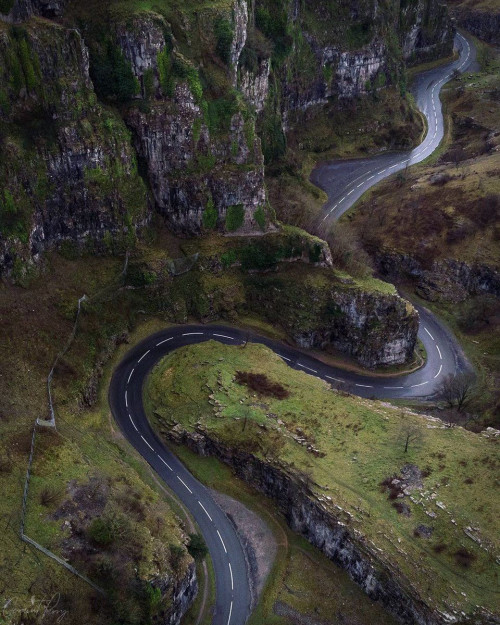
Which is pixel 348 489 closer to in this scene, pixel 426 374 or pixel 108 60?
pixel 426 374

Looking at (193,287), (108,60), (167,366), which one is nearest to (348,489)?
(167,366)

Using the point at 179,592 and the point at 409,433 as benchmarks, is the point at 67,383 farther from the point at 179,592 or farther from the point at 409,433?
the point at 409,433

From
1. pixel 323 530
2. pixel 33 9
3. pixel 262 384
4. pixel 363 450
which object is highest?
pixel 33 9

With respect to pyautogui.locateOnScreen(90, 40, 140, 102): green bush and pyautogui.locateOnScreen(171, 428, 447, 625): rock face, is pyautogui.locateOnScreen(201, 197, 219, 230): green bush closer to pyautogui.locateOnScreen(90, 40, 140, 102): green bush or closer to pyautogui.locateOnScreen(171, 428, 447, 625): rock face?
pyautogui.locateOnScreen(90, 40, 140, 102): green bush

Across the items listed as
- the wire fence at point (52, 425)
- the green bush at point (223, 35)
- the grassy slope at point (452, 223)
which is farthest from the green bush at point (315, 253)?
the green bush at point (223, 35)

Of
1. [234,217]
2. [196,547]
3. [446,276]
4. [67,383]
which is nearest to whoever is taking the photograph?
[196,547]

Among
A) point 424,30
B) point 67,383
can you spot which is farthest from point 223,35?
point 424,30

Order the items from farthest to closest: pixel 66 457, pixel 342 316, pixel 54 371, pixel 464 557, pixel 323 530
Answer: pixel 342 316 → pixel 54 371 → pixel 323 530 → pixel 66 457 → pixel 464 557

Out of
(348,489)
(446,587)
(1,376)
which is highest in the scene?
(1,376)
